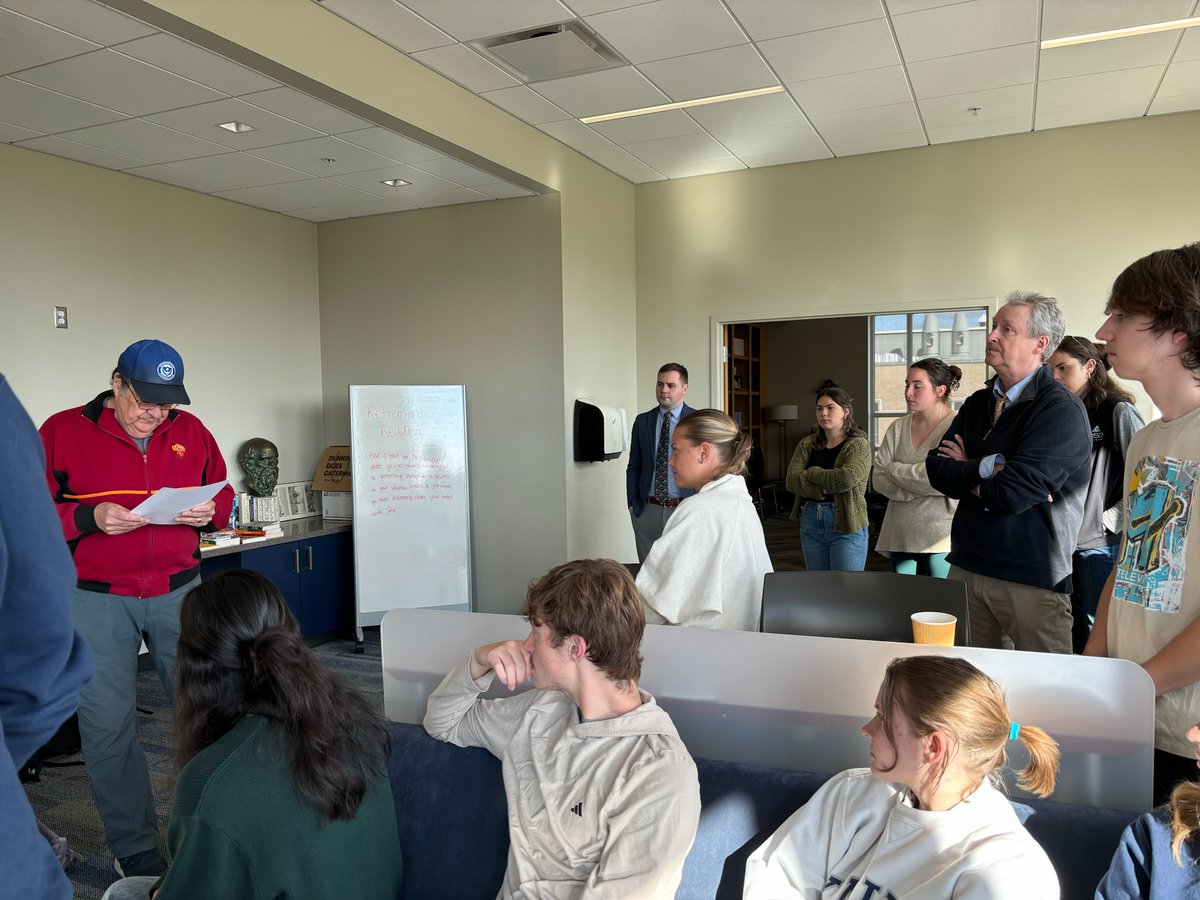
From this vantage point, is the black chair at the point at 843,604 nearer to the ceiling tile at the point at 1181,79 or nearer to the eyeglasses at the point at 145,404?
the eyeglasses at the point at 145,404

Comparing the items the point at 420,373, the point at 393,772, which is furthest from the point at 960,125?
the point at 393,772

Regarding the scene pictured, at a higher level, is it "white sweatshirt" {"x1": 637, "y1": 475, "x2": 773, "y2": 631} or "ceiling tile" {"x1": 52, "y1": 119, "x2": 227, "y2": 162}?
"ceiling tile" {"x1": 52, "y1": 119, "x2": 227, "y2": 162}

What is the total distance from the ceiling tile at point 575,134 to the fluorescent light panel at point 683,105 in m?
0.10

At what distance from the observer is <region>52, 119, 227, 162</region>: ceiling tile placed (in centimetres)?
417

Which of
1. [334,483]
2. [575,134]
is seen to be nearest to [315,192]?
[575,134]

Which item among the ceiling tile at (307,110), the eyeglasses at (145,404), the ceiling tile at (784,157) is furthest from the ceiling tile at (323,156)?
the ceiling tile at (784,157)

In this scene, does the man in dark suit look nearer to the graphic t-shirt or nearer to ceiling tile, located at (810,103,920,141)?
ceiling tile, located at (810,103,920,141)

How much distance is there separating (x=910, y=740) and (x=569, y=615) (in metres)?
0.62

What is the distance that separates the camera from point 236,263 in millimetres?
5727

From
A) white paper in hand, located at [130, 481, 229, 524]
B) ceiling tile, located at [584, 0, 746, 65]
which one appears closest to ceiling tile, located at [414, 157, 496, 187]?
ceiling tile, located at [584, 0, 746, 65]

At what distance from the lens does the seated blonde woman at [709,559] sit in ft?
7.70

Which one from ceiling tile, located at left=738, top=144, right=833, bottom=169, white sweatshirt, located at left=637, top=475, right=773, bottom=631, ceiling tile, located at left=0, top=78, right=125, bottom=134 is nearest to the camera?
white sweatshirt, located at left=637, top=475, right=773, bottom=631

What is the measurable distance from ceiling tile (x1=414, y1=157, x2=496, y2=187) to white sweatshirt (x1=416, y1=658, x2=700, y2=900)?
3733mm

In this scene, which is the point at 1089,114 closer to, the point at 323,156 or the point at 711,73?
the point at 711,73
